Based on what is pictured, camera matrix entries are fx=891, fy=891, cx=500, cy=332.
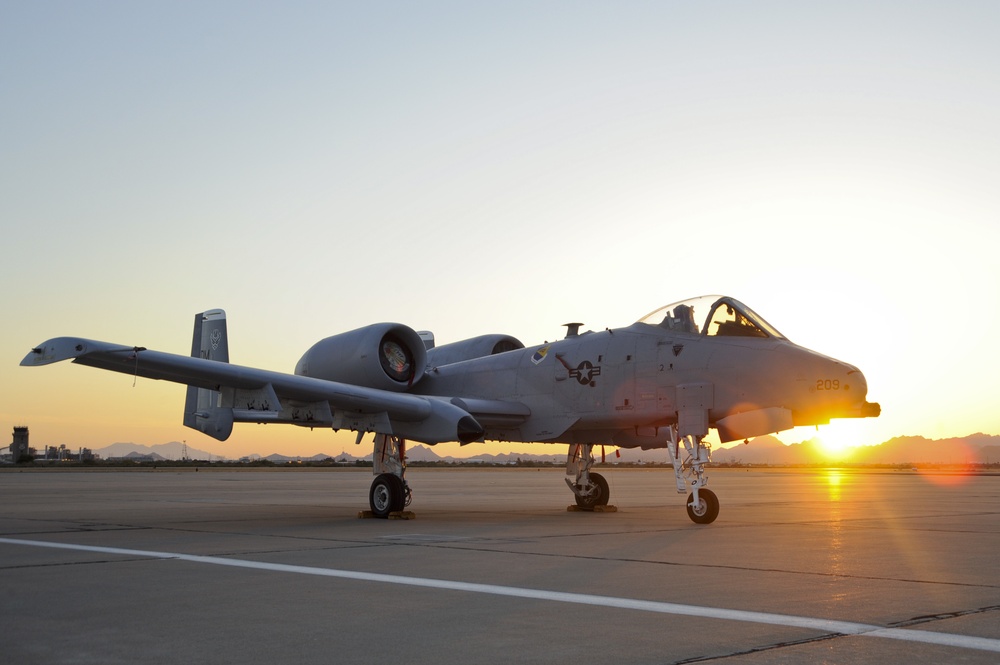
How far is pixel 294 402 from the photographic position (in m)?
14.4

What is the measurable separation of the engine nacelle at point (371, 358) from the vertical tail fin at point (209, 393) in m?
1.61

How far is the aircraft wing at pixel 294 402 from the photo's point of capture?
1262 cm

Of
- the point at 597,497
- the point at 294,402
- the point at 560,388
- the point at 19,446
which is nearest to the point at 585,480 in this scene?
the point at 597,497

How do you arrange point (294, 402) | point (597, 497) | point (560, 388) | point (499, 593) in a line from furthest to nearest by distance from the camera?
point (597, 497) < point (560, 388) < point (294, 402) < point (499, 593)

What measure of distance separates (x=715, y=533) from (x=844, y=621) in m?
6.23

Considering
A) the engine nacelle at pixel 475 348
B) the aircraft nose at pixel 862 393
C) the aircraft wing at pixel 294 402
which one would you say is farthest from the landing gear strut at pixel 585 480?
the aircraft nose at pixel 862 393

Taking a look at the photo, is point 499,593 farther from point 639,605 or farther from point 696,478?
point 696,478

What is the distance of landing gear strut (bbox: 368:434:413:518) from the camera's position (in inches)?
A: 566

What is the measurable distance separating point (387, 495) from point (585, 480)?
13.8 feet

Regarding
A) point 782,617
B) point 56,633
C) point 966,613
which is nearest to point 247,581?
point 56,633

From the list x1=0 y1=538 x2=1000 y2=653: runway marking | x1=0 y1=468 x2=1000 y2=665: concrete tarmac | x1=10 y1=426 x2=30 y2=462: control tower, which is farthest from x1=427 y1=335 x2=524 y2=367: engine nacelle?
x1=10 y1=426 x2=30 y2=462: control tower

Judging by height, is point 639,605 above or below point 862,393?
below

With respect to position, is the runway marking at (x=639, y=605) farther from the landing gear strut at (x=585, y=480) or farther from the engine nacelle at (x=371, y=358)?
the landing gear strut at (x=585, y=480)

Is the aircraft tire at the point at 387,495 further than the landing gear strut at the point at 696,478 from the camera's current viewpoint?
Yes
